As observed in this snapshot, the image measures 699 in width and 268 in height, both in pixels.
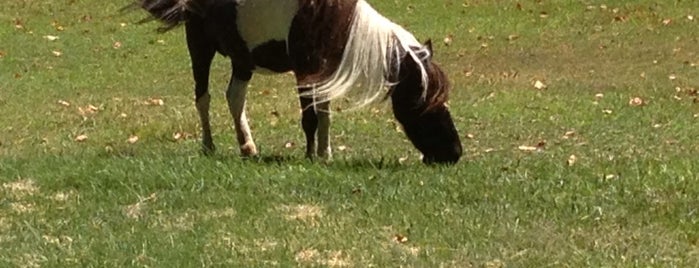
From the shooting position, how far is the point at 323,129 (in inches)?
343

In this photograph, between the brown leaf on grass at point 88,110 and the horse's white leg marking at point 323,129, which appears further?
the brown leaf on grass at point 88,110

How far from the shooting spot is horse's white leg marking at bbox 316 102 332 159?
863 cm

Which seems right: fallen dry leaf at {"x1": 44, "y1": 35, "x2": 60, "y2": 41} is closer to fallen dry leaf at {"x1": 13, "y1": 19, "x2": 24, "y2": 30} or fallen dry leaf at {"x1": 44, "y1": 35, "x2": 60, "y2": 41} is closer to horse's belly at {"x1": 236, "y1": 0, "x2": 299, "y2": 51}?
fallen dry leaf at {"x1": 13, "y1": 19, "x2": 24, "y2": 30}

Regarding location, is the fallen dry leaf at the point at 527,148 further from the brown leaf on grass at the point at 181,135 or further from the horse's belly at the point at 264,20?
the brown leaf on grass at the point at 181,135

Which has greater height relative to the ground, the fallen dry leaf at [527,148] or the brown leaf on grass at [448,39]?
the fallen dry leaf at [527,148]

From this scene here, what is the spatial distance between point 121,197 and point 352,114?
5.63 meters

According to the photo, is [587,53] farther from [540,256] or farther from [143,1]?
[540,256]

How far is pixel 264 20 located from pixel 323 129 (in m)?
0.95

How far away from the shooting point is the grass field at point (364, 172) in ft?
18.0

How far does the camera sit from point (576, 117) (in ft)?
39.8

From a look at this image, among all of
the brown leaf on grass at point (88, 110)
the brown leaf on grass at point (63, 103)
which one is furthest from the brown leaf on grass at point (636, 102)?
the brown leaf on grass at point (63, 103)

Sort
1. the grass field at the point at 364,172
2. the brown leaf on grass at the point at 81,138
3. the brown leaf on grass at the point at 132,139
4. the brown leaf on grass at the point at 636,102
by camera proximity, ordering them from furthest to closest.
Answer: the brown leaf on grass at the point at 636,102
the brown leaf on grass at the point at 81,138
the brown leaf on grass at the point at 132,139
the grass field at the point at 364,172

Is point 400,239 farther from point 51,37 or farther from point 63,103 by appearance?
point 51,37

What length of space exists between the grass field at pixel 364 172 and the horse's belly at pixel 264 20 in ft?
2.96
